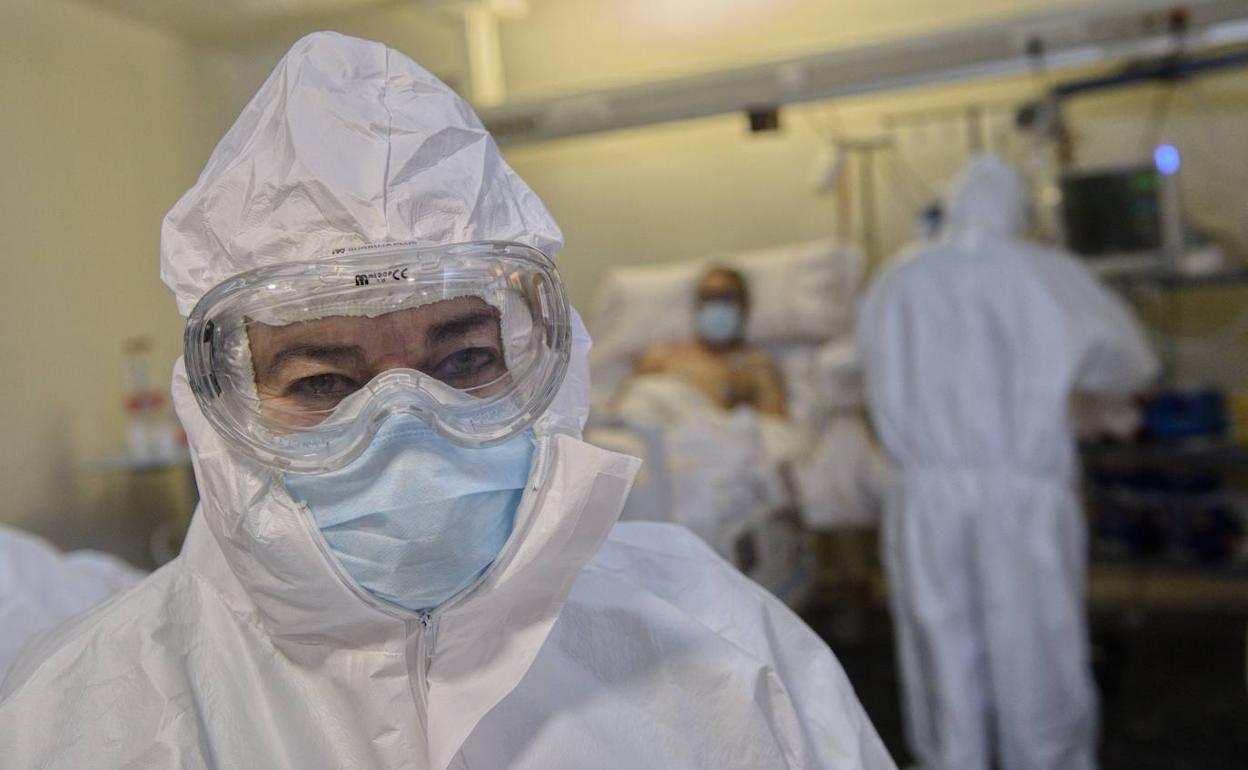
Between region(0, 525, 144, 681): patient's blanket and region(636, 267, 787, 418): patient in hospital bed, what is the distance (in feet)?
8.18

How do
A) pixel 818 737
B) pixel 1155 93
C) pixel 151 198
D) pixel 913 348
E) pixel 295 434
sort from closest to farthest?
pixel 295 434 < pixel 818 737 < pixel 913 348 < pixel 151 198 < pixel 1155 93

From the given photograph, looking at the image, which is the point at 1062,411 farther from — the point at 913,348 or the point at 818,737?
the point at 818,737

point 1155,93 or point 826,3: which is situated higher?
point 826,3

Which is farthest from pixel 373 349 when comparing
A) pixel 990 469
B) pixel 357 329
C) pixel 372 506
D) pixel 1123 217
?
pixel 1123 217

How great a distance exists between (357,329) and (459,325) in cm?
9

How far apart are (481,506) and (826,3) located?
3708 millimetres

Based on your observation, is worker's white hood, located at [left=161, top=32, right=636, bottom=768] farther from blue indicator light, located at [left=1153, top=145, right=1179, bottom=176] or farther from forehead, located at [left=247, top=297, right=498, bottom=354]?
blue indicator light, located at [left=1153, top=145, right=1179, bottom=176]

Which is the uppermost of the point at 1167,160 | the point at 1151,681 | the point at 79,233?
the point at 79,233

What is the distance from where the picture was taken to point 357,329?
98 cm

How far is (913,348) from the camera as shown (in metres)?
2.74

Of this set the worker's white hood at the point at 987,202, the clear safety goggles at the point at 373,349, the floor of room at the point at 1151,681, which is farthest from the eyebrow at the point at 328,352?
the floor of room at the point at 1151,681

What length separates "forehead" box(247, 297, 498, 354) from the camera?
3.22 feet

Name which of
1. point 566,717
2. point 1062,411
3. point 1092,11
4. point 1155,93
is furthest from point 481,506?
point 1155,93

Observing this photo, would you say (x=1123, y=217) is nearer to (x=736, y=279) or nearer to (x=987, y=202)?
(x=987, y=202)
